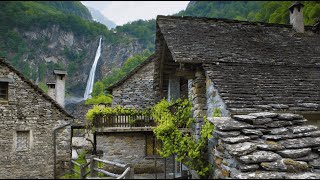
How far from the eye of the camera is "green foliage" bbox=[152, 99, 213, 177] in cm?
844

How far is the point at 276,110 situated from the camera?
26.0 ft

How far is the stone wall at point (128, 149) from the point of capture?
→ 1440 centimetres

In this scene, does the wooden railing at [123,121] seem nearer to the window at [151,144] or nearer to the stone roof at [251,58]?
the window at [151,144]

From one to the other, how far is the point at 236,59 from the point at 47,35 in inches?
2590

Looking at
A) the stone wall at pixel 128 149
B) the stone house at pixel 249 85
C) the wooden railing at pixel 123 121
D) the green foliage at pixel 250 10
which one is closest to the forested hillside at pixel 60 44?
the green foliage at pixel 250 10

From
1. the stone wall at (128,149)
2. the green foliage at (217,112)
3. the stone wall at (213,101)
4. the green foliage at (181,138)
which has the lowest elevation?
the stone wall at (128,149)

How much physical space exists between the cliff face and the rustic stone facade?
41.2 m

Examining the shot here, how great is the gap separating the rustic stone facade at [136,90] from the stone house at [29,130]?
4.91 m

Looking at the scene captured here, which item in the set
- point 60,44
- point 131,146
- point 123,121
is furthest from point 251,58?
point 60,44

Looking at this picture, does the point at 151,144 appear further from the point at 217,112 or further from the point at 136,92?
the point at 217,112

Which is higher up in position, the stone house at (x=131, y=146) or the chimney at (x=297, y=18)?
the chimney at (x=297, y=18)

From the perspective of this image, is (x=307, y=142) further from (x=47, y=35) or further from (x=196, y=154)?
(x=47, y=35)

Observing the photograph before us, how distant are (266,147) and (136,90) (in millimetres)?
13225

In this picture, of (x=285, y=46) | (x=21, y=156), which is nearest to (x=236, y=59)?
(x=285, y=46)
